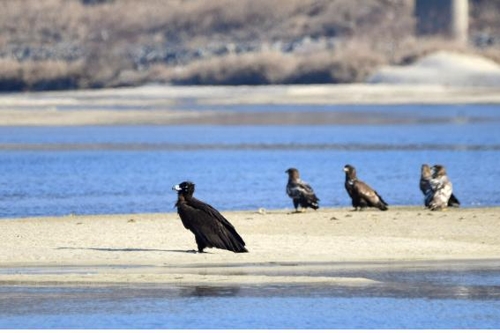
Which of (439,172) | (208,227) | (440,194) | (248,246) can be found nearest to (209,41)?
(439,172)

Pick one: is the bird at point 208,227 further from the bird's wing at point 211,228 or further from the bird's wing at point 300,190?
the bird's wing at point 300,190

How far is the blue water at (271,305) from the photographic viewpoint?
38.4 ft

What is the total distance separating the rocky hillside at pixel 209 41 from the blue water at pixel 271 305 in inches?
2566

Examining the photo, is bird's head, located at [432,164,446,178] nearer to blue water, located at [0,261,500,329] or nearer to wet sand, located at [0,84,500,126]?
blue water, located at [0,261,500,329]

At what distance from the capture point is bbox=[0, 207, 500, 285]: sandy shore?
1421 centimetres

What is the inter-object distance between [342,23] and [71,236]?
288ft

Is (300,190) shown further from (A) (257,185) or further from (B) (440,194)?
(A) (257,185)

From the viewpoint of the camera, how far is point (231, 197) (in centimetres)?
2342

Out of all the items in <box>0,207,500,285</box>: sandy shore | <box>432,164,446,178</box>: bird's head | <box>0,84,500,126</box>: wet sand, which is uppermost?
<box>432,164,446,178</box>: bird's head

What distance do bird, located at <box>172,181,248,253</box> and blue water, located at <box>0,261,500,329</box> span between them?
184 centimetres

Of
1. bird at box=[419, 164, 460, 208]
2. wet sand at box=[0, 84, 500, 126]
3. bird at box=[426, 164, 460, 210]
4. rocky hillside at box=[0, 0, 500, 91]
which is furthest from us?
rocky hillside at box=[0, 0, 500, 91]

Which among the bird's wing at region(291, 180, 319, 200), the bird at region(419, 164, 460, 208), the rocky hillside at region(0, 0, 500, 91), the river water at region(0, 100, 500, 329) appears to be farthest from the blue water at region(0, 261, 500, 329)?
the rocky hillside at region(0, 0, 500, 91)

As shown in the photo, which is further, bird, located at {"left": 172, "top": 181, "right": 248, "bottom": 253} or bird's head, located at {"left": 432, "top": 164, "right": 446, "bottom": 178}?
bird's head, located at {"left": 432, "top": 164, "right": 446, "bottom": 178}

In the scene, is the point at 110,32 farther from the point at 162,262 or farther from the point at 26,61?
the point at 162,262
